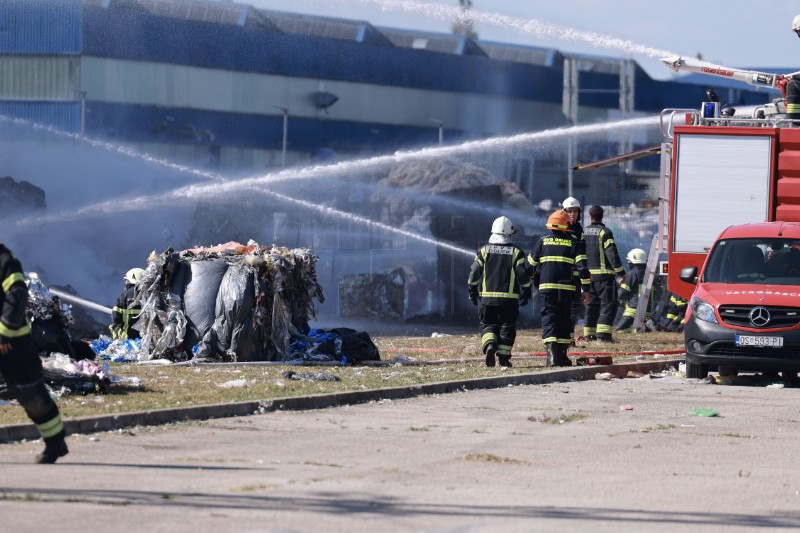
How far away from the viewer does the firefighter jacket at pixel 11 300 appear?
852 centimetres

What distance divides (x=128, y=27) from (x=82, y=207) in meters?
8.20

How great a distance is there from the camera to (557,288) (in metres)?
16.4

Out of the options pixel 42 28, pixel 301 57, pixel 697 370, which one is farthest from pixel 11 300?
pixel 301 57

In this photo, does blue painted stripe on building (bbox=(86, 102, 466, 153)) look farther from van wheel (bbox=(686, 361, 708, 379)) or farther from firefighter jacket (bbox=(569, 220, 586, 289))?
van wheel (bbox=(686, 361, 708, 379))

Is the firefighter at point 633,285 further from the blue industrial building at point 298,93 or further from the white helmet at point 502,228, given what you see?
the white helmet at point 502,228

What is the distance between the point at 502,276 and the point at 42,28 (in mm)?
24807

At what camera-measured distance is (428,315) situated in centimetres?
3017

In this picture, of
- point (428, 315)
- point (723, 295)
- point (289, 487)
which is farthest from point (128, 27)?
point (289, 487)

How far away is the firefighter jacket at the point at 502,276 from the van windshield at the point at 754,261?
220cm

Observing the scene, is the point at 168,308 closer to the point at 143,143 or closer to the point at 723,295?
the point at 723,295

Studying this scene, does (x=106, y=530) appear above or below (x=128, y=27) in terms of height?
below

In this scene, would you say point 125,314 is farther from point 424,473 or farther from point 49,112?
point 49,112

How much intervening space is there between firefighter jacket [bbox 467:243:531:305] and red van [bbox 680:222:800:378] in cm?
191

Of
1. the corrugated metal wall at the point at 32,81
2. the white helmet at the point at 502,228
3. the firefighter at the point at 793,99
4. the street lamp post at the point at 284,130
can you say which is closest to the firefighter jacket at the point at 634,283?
the firefighter at the point at 793,99
